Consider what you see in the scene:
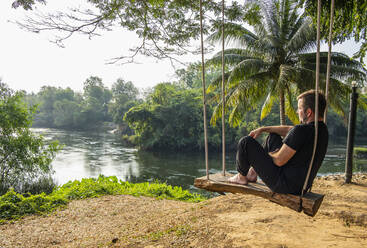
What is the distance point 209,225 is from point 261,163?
5.50ft

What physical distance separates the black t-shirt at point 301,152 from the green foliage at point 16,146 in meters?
11.9

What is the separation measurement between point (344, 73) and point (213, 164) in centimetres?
1452

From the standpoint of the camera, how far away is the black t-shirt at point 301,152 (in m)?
2.29

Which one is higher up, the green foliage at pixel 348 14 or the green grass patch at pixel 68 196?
the green foliage at pixel 348 14

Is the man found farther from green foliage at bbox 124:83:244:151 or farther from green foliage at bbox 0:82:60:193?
green foliage at bbox 124:83:244:151

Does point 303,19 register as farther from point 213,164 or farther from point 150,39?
point 213,164

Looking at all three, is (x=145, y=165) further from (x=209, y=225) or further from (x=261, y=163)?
(x=261, y=163)

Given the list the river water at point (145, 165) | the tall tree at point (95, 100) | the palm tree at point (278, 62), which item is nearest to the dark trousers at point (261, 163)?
the palm tree at point (278, 62)

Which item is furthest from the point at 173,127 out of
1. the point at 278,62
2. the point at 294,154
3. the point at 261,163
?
the point at 294,154

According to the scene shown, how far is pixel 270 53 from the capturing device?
10.5 meters

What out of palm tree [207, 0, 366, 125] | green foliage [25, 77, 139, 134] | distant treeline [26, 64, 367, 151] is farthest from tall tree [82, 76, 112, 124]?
palm tree [207, 0, 366, 125]

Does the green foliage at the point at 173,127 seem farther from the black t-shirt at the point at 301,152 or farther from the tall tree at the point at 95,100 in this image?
the tall tree at the point at 95,100

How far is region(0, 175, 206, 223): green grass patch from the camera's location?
5.86 metres

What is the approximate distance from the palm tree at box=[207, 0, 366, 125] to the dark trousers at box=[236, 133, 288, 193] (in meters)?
7.14
